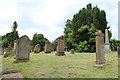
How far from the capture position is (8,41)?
48.7 meters

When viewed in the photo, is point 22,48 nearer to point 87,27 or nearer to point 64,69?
point 64,69

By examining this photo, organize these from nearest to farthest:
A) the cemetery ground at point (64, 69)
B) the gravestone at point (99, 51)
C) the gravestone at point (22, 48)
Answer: the cemetery ground at point (64, 69), the gravestone at point (99, 51), the gravestone at point (22, 48)

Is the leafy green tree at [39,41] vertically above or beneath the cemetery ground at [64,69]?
above

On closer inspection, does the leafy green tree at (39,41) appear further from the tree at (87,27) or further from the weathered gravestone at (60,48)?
the weathered gravestone at (60,48)

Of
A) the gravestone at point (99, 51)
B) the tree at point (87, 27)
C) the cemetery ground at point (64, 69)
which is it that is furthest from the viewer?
the tree at point (87, 27)

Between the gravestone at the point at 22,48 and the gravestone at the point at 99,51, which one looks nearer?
the gravestone at the point at 99,51

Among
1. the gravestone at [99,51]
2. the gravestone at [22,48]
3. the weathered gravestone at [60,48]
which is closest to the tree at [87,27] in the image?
the weathered gravestone at [60,48]

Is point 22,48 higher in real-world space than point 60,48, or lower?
higher

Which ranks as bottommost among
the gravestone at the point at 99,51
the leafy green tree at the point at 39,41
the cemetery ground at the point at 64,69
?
the cemetery ground at the point at 64,69

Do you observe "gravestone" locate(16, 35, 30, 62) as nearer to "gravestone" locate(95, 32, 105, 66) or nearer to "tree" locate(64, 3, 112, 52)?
"gravestone" locate(95, 32, 105, 66)

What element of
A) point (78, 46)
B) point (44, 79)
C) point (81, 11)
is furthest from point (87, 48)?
point (44, 79)

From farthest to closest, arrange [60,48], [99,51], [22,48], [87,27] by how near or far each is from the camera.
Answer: [87,27] < [60,48] < [22,48] < [99,51]

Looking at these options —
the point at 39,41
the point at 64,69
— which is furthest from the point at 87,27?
the point at 39,41

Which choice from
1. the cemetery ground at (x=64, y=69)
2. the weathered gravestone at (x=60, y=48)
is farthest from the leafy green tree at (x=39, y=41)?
the cemetery ground at (x=64, y=69)
